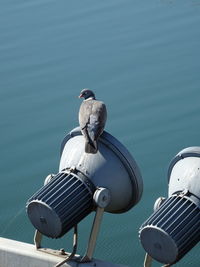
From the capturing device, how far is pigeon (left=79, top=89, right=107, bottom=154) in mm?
4875

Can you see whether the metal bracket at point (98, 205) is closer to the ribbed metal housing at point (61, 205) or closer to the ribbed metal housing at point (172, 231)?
the ribbed metal housing at point (61, 205)

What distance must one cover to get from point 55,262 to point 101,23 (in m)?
6.07

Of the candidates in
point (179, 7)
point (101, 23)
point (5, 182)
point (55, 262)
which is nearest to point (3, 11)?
point (101, 23)

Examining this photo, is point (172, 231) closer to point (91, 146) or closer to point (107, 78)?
point (91, 146)

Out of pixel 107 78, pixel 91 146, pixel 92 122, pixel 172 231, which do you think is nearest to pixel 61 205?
pixel 91 146

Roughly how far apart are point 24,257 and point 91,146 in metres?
A: 0.98

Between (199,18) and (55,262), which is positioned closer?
(55,262)

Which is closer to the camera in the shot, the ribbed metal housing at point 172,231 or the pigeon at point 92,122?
the ribbed metal housing at point 172,231

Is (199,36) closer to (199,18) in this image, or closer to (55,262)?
(199,18)

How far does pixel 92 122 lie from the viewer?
16.3ft

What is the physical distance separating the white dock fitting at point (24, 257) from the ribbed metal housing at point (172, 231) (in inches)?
24.2

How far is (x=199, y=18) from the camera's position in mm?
10680

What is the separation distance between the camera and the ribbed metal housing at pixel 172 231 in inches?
175

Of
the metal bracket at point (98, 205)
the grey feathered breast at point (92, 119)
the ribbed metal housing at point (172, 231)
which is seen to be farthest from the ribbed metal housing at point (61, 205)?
the ribbed metal housing at point (172, 231)
